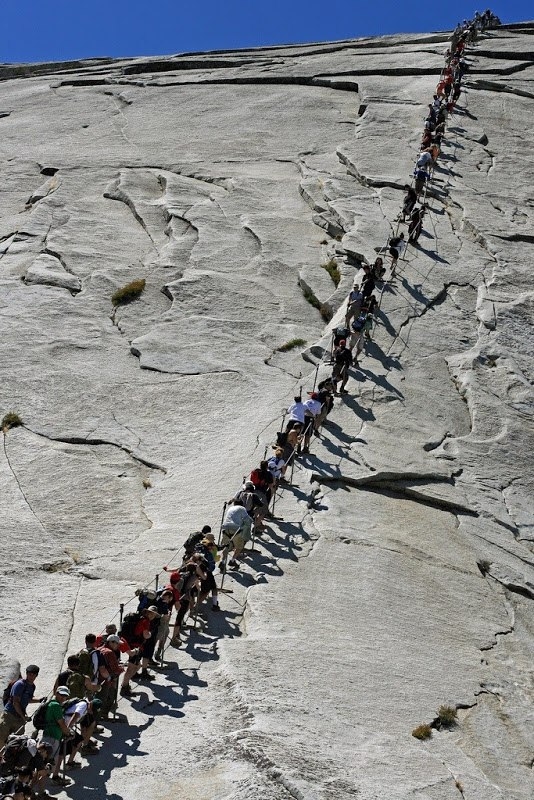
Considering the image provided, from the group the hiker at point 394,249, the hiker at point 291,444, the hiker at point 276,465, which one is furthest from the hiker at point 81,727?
the hiker at point 394,249

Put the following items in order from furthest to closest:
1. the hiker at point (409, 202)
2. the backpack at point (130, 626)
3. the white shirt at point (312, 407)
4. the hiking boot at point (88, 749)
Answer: the hiker at point (409, 202) → the white shirt at point (312, 407) → the backpack at point (130, 626) → the hiking boot at point (88, 749)

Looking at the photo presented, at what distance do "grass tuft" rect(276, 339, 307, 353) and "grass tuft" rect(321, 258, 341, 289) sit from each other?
3.89 meters

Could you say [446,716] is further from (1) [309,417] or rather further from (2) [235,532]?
(1) [309,417]

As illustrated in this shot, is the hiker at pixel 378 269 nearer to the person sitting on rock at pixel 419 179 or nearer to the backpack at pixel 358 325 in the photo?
the backpack at pixel 358 325

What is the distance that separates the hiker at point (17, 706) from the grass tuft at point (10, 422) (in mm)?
12492

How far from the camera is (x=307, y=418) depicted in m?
25.7

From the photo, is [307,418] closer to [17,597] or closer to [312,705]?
[17,597]

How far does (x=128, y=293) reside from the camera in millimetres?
34062

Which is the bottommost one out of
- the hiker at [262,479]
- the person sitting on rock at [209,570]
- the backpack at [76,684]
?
the backpack at [76,684]

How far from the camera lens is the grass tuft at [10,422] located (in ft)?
90.5

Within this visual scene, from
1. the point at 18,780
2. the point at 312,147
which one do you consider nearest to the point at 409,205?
the point at 312,147

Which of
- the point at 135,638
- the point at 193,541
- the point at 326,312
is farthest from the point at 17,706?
the point at 326,312

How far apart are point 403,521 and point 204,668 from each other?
778 cm

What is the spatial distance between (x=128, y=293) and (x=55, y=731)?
68.8ft
